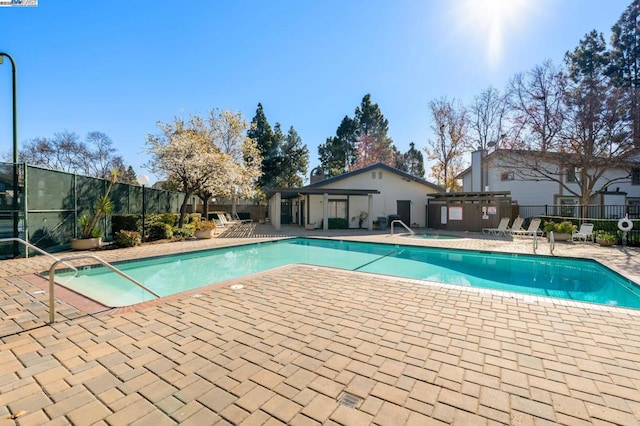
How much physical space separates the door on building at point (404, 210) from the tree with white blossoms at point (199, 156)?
10596 mm

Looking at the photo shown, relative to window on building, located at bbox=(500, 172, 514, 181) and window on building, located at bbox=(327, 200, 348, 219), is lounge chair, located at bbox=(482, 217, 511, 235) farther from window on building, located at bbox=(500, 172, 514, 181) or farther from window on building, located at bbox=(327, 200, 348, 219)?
window on building, located at bbox=(327, 200, 348, 219)

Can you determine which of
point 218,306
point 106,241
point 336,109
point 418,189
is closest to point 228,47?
point 106,241

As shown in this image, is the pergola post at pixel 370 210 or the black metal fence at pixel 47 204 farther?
the pergola post at pixel 370 210

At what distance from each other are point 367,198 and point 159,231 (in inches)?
489

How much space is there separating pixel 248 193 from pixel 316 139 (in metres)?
18.1

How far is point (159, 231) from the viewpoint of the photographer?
12406 millimetres

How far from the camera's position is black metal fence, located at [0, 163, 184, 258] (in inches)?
308

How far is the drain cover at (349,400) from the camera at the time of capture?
6.94 feet

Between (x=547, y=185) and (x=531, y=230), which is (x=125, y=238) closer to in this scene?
(x=531, y=230)

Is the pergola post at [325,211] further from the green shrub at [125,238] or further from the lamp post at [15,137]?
the lamp post at [15,137]

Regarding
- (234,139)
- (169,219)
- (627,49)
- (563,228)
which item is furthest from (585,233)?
(234,139)

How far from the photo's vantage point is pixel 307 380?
94.9 inches

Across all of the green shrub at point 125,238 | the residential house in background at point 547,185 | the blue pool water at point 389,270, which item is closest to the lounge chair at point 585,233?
the blue pool water at point 389,270

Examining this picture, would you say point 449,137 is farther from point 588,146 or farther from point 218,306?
point 218,306
